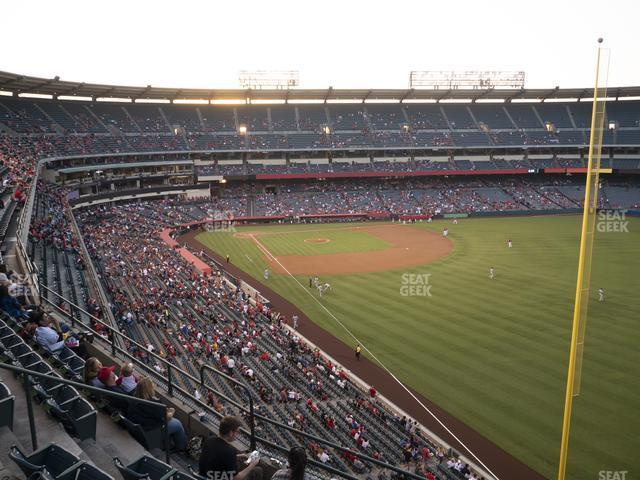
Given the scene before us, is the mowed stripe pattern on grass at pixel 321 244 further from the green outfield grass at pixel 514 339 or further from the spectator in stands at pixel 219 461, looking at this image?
the spectator in stands at pixel 219 461

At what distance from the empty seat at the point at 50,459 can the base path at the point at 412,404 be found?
546 inches

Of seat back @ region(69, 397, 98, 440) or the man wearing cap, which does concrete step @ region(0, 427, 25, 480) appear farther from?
the man wearing cap

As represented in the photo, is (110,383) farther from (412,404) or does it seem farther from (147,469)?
(412,404)

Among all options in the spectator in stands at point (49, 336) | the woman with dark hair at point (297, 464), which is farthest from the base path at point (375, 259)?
the woman with dark hair at point (297, 464)

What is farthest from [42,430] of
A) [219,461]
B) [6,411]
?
[219,461]

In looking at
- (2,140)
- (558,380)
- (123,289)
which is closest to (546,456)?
(558,380)

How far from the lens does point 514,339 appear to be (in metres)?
23.7

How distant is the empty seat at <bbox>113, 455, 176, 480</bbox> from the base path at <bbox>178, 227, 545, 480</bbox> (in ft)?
43.1

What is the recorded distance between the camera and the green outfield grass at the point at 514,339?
16.2m

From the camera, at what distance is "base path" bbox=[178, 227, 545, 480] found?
48.2 feet

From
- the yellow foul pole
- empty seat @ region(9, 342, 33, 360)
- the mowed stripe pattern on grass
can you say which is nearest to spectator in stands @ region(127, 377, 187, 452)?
empty seat @ region(9, 342, 33, 360)

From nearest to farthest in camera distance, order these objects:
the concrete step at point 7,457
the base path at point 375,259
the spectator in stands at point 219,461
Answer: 1. the concrete step at point 7,457
2. the spectator in stands at point 219,461
3. the base path at point 375,259

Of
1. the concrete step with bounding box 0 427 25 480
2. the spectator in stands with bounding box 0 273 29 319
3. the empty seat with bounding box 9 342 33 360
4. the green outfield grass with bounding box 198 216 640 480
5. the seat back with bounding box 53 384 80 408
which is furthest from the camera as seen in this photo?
the green outfield grass with bounding box 198 216 640 480

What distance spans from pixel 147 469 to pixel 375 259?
38.9 m
